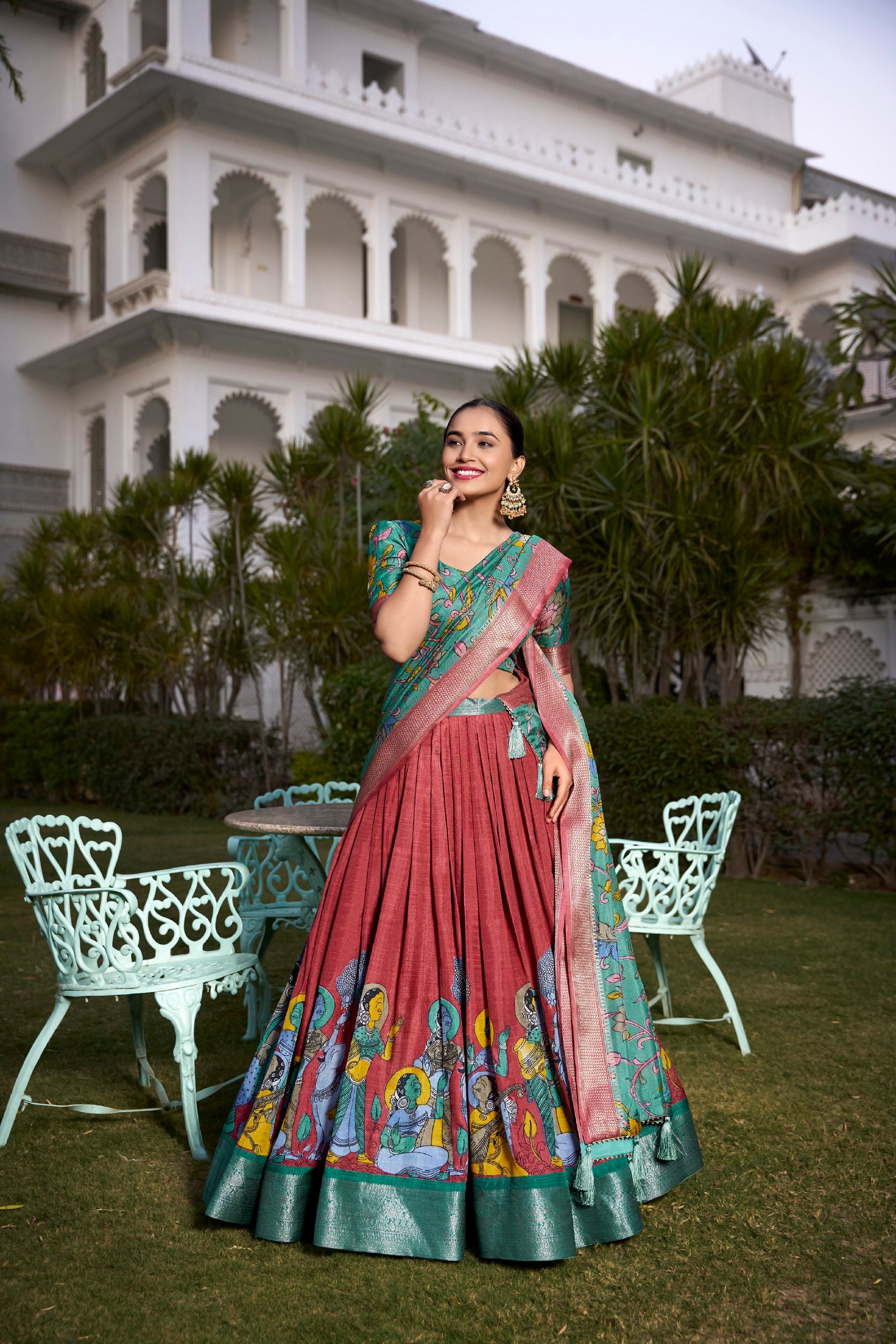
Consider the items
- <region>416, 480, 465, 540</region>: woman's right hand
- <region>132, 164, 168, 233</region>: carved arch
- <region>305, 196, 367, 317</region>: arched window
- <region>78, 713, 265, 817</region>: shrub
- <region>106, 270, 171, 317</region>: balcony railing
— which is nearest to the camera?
<region>416, 480, 465, 540</region>: woman's right hand

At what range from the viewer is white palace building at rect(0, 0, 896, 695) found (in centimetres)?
1384

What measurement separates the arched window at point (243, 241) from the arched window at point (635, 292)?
584 cm

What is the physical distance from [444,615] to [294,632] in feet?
21.6

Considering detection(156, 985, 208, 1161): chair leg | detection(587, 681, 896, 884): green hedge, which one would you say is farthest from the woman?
detection(587, 681, 896, 884): green hedge

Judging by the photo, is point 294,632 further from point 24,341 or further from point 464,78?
point 464,78

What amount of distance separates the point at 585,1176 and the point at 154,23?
1773cm

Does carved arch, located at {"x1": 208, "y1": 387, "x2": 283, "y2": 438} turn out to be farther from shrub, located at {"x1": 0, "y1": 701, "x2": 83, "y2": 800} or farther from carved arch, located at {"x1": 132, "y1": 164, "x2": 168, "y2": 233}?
shrub, located at {"x1": 0, "y1": 701, "x2": 83, "y2": 800}

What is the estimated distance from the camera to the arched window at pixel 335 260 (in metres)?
16.6

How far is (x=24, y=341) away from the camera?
622 inches

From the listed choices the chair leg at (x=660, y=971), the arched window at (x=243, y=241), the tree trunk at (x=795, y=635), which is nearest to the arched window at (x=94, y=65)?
the arched window at (x=243, y=241)

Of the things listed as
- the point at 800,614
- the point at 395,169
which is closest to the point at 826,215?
the point at 395,169

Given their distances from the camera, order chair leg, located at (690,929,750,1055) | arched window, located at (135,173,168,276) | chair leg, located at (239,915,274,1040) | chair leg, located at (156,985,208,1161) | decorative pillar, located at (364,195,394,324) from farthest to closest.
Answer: decorative pillar, located at (364,195,394,324) < arched window, located at (135,173,168,276) < chair leg, located at (239,915,274,1040) < chair leg, located at (690,929,750,1055) < chair leg, located at (156,985,208,1161)

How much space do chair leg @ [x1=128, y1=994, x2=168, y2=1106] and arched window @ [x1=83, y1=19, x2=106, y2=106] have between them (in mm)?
15271

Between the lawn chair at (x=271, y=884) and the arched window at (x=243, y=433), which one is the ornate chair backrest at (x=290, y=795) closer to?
the lawn chair at (x=271, y=884)
